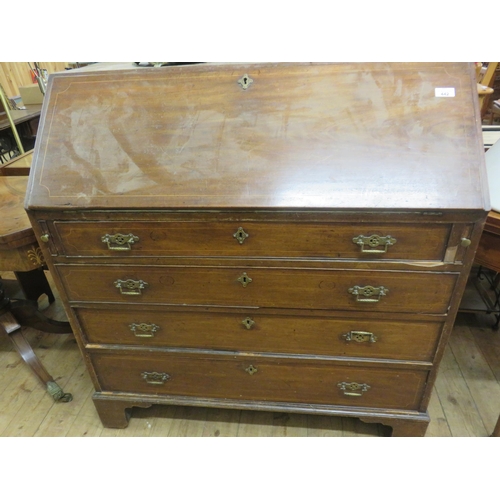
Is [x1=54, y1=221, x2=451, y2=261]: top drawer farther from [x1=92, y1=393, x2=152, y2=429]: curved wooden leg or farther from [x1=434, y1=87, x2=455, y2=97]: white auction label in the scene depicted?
[x1=92, y1=393, x2=152, y2=429]: curved wooden leg

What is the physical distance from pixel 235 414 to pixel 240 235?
1.00 meters

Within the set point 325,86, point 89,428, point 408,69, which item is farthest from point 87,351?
point 408,69

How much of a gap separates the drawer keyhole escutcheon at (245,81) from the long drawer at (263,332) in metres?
0.76

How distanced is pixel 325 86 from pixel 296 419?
1.40 metres

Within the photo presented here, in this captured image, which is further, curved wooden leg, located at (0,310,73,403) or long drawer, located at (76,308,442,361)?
curved wooden leg, located at (0,310,73,403)

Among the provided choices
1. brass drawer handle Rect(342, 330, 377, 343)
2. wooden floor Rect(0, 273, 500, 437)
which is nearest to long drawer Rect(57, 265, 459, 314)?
brass drawer handle Rect(342, 330, 377, 343)

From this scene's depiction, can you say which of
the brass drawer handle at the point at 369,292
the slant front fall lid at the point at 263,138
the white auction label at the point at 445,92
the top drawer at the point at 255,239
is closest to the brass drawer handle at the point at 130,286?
the top drawer at the point at 255,239

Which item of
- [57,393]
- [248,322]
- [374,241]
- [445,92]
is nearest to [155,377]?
[248,322]

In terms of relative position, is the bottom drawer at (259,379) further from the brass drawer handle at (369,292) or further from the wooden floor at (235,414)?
the brass drawer handle at (369,292)

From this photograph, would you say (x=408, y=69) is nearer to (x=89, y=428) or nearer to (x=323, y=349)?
(x=323, y=349)

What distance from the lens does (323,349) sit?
133 centimetres

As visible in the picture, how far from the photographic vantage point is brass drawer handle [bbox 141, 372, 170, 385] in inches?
58.3

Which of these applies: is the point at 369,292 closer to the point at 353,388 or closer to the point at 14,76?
the point at 353,388

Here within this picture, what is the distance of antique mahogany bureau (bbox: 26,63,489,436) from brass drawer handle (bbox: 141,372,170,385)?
9.8 inches
